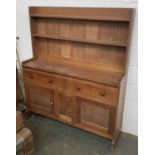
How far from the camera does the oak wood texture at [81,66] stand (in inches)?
71.1

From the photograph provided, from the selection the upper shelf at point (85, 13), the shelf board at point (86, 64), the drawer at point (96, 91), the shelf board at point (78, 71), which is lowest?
the drawer at point (96, 91)

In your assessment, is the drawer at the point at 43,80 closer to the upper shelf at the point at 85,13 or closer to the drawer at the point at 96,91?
the drawer at the point at 96,91

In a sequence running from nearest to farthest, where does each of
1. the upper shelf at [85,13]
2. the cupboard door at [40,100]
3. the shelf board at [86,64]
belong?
1. the upper shelf at [85,13]
2. the shelf board at [86,64]
3. the cupboard door at [40,100]

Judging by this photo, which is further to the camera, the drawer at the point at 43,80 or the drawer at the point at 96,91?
the drawer at the point at 43,80

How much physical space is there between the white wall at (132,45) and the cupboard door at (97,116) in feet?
1.18

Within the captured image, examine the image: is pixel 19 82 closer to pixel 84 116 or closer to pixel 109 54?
pixel 84 116

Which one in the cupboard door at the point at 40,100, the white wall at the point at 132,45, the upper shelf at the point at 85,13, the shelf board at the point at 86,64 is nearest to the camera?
the upper shelf at the point at 85,13

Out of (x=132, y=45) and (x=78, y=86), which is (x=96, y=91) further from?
(x=132, y=45)

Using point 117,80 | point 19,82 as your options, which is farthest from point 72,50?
point 19,82

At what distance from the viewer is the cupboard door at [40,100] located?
7.22 feet

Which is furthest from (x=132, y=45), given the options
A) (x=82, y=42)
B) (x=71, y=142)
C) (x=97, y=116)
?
(x=71, y=142)

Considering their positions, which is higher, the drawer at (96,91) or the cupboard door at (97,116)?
the drawer at (96,91)

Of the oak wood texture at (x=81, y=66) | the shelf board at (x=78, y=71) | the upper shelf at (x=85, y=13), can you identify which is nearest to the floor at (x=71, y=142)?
the oak wood texture at (x=81, y=66)
